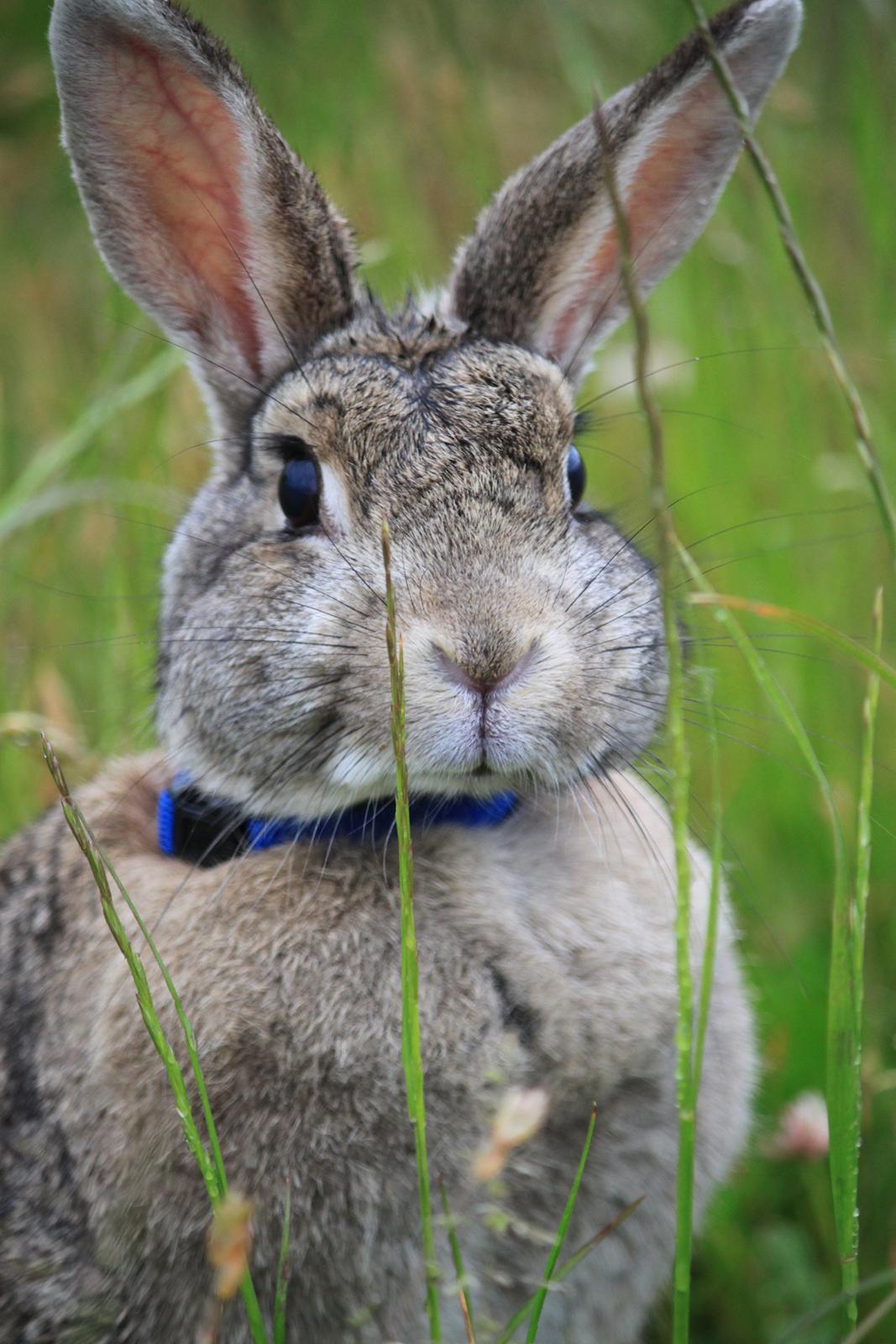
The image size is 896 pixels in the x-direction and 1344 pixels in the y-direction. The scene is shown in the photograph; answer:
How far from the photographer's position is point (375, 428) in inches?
94.3

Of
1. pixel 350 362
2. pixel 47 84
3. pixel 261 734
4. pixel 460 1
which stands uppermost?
pixel 460 1

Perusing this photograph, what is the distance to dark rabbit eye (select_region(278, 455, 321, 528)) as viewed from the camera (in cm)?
250

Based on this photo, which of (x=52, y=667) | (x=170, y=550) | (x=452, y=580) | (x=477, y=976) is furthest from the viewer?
(x=52, y=667)

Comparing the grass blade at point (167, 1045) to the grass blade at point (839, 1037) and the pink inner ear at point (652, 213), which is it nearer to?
the grass blade at point (839, 1037)

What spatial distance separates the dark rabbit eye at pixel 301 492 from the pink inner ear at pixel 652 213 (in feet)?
2.17

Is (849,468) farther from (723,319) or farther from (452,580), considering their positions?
(452,580)

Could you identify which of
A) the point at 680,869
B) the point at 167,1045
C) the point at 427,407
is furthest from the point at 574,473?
the point at 167,1045

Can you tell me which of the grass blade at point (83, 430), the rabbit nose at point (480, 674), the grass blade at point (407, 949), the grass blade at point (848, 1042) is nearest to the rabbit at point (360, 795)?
the rabbit nose at point (480, 674)

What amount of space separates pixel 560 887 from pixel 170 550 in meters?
0.94

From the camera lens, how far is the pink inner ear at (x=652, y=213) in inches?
109

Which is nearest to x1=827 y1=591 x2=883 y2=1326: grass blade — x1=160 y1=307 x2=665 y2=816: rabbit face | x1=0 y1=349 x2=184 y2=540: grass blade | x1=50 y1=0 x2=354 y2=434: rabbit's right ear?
x1=160 y1=307 x2=665 y2=816: rabbit face

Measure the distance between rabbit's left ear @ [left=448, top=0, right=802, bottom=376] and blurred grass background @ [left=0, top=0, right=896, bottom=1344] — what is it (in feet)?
1.69

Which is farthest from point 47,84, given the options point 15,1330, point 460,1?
point 15,1330

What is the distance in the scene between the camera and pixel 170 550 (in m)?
2.81
